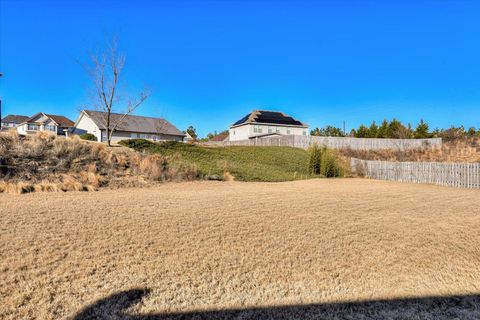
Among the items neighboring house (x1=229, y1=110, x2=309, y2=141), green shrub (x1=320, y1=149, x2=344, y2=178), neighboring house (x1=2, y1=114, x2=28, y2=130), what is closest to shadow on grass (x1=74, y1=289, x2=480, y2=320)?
green shrub (x1=320, y1=149, x2=344, y2=178)

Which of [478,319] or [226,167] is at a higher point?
[226,167]

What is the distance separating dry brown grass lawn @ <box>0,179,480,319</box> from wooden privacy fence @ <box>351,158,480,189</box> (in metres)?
9.42

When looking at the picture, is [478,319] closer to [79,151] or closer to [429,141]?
[79,151]

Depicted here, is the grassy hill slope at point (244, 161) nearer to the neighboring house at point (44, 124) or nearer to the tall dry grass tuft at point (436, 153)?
the tall dry grass tuft at point (436, 153)

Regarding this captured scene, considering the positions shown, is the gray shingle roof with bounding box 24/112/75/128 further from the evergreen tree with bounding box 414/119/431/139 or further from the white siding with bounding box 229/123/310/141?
the evergreen tree with bounding box 414/119/431/139

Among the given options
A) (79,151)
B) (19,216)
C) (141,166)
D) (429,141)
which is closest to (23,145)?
(79,151)

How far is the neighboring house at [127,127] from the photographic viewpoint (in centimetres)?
3862

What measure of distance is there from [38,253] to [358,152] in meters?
30.0

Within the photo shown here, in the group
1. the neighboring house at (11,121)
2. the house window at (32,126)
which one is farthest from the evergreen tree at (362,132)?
the neighboring house at (11,121)

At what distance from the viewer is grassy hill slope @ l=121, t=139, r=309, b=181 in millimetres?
15302

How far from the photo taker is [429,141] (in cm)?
3147

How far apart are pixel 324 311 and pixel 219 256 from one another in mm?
1530

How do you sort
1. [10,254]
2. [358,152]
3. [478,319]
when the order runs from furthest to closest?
1. [358,152]
2. [10,254]
3. [478,319]

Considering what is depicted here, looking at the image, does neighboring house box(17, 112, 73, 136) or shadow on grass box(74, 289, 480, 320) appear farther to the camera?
neighboring house box(17, 112, 73, 136)
